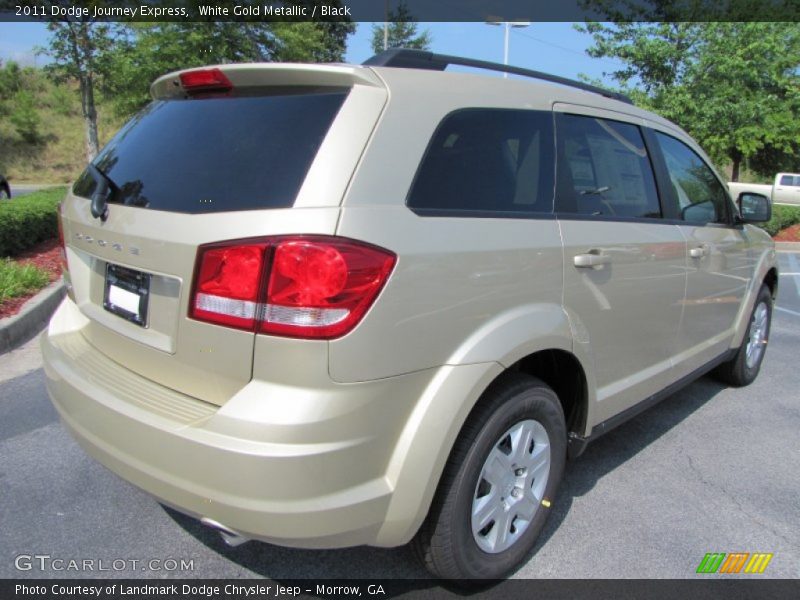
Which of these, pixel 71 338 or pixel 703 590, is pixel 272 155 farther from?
pixel 703 590

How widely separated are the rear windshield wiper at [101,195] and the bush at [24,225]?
5.91m

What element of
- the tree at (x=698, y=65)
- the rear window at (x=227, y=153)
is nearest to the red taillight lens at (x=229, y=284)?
the rear window at (x=227, y=153)

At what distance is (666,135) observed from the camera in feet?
11.0

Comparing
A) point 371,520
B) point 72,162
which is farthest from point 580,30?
point 72,162

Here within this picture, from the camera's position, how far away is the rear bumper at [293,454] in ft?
5.32

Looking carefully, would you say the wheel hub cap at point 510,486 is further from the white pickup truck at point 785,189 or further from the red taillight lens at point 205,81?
the white pickup truck at point 785,189

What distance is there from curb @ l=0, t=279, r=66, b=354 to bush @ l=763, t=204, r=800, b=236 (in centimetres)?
1555

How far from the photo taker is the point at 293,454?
5.27 feet

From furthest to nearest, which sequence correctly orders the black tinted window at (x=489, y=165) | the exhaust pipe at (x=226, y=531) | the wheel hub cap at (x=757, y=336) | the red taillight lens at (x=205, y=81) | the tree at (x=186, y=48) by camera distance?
the tree at (x=186, y=48)
the wheel hub cap at (x=757, y=336)
the red taillight lens at (x=205, y=81)
the black tinted window at (x=489, y=165)
the exhaust pipe at (x=226, y=531)

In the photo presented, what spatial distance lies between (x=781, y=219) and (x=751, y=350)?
13912 mm

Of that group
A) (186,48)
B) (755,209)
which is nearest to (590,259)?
(755,209)

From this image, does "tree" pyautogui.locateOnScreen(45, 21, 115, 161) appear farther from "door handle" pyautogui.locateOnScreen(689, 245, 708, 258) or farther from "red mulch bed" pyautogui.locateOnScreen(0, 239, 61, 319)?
"door handle" pyautogui.locateOnScreen(689, 245, 708, 258)

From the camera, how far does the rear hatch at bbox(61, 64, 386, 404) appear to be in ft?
5.61

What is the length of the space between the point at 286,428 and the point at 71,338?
129 cm
